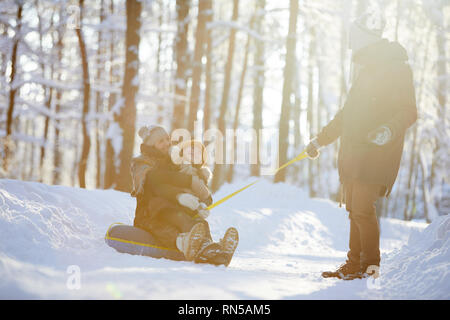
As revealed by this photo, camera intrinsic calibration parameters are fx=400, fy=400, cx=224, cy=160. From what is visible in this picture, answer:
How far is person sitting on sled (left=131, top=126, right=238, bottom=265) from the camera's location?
12.6ft

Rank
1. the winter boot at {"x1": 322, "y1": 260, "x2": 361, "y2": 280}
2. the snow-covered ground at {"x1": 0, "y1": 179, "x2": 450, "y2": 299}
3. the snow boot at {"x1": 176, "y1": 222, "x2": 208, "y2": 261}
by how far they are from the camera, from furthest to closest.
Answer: the snow boot at {"x1": 176, "y1": 222, "x2": 208, "y2": 261} → the winter boot at {"x1": 322, "y1": 260, "x2": 361, "y2": 280} → the snow-covered ground at {"x1": 0, "y1": 179, "x2": 450, "y2": 299}

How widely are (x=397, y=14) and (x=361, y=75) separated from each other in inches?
478

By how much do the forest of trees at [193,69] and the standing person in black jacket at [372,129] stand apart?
671 cm

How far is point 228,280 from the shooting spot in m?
3.10

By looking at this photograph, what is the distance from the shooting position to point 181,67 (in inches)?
451

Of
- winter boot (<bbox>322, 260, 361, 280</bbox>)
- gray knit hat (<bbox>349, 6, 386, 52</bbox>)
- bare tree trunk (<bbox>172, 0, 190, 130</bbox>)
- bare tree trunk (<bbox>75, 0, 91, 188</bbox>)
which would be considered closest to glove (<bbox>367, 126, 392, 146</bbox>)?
gray knit hat (<bbox>349, 6, 386, 52</bbox>)

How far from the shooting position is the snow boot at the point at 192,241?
3.80m

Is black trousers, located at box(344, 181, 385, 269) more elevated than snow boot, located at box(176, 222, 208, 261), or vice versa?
black trousers, located at box(344, 181, 385, 269)

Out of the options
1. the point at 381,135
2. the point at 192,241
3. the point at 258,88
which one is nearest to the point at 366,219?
the point at 381,135

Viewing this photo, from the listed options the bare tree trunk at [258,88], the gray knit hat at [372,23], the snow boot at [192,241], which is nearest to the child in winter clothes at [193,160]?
the snow boot at [192,241]

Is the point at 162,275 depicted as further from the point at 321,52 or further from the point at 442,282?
the point at 321,52

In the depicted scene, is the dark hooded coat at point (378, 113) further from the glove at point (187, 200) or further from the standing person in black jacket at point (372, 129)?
the glove at point (187, 200)

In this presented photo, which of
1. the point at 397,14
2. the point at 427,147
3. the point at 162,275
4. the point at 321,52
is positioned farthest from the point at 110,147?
the point at 427,147

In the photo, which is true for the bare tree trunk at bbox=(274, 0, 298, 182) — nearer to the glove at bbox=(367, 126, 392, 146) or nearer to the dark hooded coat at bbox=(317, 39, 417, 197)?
the dark hooded coat at bbox=(317, 39, 417, 197)
